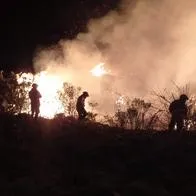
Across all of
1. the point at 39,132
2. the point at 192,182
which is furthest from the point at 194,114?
the point at 192,182

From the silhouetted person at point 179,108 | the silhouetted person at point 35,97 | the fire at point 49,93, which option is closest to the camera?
the silhouetted person at point 179,108

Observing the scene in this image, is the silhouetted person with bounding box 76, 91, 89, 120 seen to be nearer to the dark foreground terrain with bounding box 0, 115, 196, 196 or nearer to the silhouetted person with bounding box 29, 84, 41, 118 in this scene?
the silhouetted person with bounding box 29, 84, 41, 118

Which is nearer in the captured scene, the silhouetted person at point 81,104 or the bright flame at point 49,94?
the silhouetted person at point 81,104

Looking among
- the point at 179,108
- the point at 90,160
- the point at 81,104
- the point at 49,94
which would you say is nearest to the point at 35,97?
the point at 81,104

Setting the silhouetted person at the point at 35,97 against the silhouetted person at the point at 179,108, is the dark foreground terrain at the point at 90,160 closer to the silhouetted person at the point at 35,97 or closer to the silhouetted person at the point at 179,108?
the silhouetted person at the point at 179,108

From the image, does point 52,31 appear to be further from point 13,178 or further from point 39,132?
point 13,178

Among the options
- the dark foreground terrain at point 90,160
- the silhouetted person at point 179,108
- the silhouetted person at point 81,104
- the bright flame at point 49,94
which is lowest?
the dark foreground terrain at point 90,160

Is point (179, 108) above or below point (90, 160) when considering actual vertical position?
above

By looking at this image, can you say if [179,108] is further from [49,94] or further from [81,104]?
[49,94]

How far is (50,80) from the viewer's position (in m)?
55.4

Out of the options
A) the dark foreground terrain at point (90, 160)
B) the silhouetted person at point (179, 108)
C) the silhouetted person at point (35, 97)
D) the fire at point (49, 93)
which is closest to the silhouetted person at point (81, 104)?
the silhouetted person at point (35, 97)

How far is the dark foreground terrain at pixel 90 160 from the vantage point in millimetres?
24312

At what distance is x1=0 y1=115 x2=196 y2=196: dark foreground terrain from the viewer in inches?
957

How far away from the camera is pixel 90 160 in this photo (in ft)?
90.5
